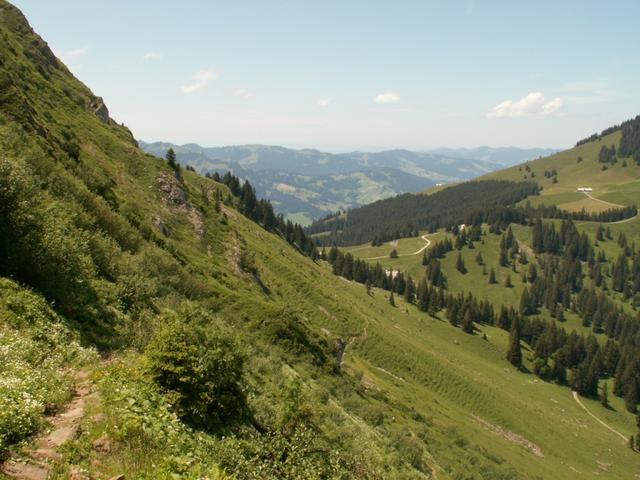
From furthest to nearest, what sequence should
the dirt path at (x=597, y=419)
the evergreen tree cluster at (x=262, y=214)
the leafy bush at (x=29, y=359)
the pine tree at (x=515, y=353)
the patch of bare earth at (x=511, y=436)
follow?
the evergreen tree cluster at (x=262, y=214) < the pine tree at (x=515, y=353) < the dirt path at (x=597, y=419) < the patch of bare earth at (x=511, y=436) < the leafy bush at (x=29, y=359)

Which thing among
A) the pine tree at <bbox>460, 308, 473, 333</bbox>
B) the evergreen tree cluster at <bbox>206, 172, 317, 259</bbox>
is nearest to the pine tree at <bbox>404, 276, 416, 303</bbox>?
the pine tree at <bbox>460, 308, 473, 333</bbox>

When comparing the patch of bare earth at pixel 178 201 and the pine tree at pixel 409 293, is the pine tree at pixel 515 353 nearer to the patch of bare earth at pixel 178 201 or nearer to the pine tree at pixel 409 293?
the pine tree at pixel 409 293

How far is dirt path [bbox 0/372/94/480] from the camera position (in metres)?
8.59

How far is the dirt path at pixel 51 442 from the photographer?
8.59 m

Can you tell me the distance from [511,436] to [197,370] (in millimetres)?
80204

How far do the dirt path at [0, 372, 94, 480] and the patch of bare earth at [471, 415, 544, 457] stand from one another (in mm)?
77460

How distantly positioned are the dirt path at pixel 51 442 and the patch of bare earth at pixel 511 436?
77.5 metres

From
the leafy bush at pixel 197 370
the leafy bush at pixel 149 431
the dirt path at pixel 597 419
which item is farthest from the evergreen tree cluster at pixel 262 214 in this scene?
the leafy bush at pixel 149 431

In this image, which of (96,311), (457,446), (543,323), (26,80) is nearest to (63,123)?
(26,80)

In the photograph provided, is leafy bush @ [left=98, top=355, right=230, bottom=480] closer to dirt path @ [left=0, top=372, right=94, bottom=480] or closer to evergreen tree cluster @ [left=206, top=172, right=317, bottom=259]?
dirt path @ [left=0, top=372, right=94, bottom=480]

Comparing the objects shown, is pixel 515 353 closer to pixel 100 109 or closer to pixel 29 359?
pixel 100 109

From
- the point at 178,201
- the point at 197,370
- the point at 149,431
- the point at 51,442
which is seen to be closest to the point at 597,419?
the point at 178,201

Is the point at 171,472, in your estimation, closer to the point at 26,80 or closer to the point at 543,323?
the point at 26,80

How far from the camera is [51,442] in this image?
10.0 m
